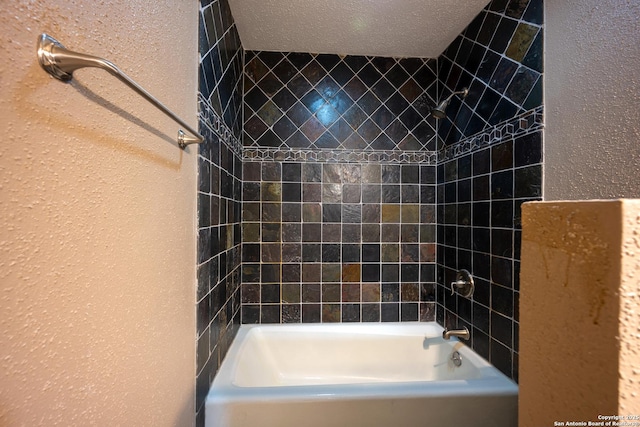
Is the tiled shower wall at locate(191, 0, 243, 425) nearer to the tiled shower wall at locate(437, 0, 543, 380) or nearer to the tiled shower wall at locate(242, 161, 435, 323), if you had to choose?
the tiled shower wall at locate(242, 161, 435, 323)

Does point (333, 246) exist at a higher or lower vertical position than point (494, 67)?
lower

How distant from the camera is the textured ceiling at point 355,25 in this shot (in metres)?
1.18

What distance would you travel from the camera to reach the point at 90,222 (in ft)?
1.38

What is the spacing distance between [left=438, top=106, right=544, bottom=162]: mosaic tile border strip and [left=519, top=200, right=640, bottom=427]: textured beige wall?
2.75ft

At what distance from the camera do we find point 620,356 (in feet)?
0.85

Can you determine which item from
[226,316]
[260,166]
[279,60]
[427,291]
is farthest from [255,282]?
[279,60]

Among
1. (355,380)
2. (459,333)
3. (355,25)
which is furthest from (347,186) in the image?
(355,380)

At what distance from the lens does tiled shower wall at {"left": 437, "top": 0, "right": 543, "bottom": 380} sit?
0.97m

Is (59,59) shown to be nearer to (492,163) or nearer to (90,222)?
(90,222)

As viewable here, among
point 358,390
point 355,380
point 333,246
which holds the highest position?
point 333,246

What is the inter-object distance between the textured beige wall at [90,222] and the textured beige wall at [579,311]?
2.26 ft

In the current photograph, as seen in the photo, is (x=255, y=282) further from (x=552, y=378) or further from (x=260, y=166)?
(x=552, y=378)

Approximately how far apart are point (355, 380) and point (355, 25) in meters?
1.98

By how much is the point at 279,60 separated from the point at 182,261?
1.34 metres
